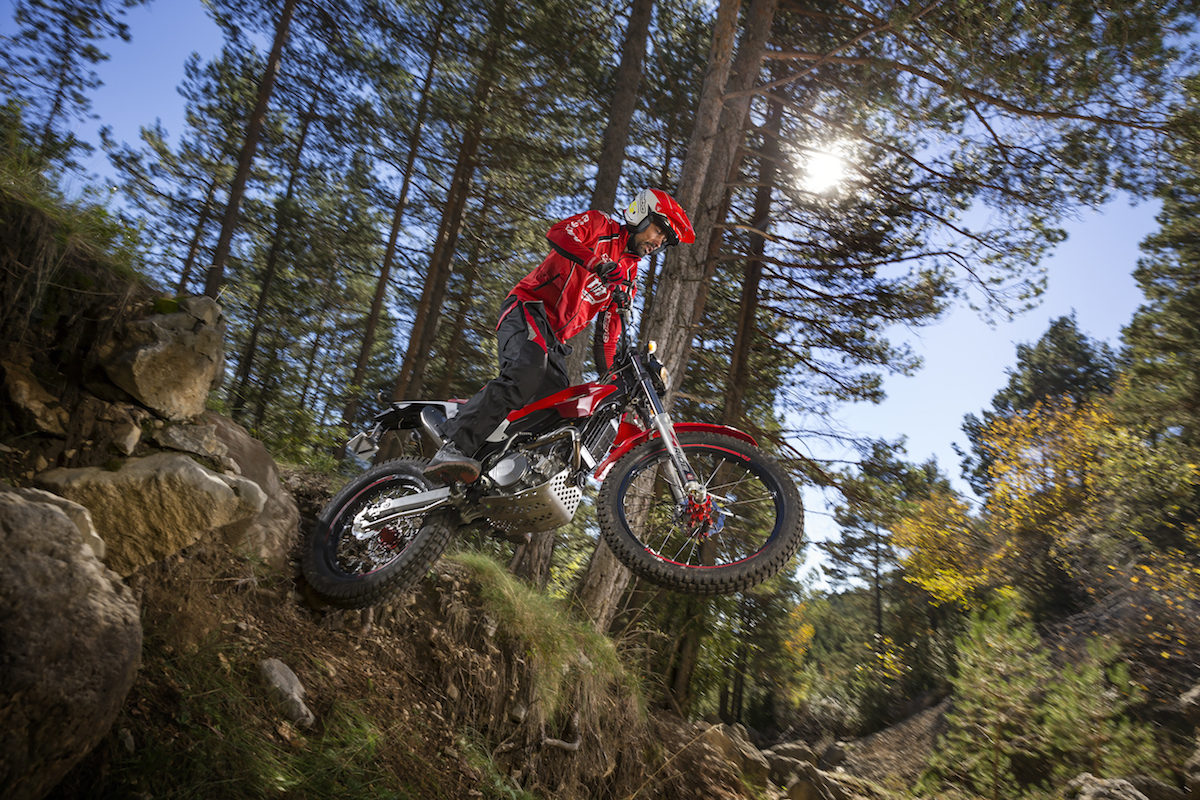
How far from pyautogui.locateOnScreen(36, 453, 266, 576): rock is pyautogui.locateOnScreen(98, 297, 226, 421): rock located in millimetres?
351

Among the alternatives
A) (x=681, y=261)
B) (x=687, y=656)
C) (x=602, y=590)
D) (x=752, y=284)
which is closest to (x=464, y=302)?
(x=752, y=284)

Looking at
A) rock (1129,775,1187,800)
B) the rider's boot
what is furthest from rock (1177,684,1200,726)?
the rider's boot

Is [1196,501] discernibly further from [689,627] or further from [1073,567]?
[689,627]

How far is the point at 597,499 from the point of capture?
3.38m

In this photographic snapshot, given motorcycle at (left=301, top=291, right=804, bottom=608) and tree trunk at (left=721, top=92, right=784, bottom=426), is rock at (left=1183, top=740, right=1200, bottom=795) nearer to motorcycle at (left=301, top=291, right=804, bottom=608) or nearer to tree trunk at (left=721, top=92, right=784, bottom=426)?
tree trunk at (left=721, top=92, right=784, bottom=426)

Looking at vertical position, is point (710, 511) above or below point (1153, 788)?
above

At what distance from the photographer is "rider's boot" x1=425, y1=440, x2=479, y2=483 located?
326 cm

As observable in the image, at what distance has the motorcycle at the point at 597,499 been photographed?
→ 307 cm

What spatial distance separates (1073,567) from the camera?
18781 mm

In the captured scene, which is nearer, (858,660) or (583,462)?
(583,462)

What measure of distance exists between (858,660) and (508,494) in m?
33.1

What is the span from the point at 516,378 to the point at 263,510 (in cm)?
154

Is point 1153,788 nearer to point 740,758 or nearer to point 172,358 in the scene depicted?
point 740,758

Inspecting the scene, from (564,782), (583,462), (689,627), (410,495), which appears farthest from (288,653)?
(689,627)
